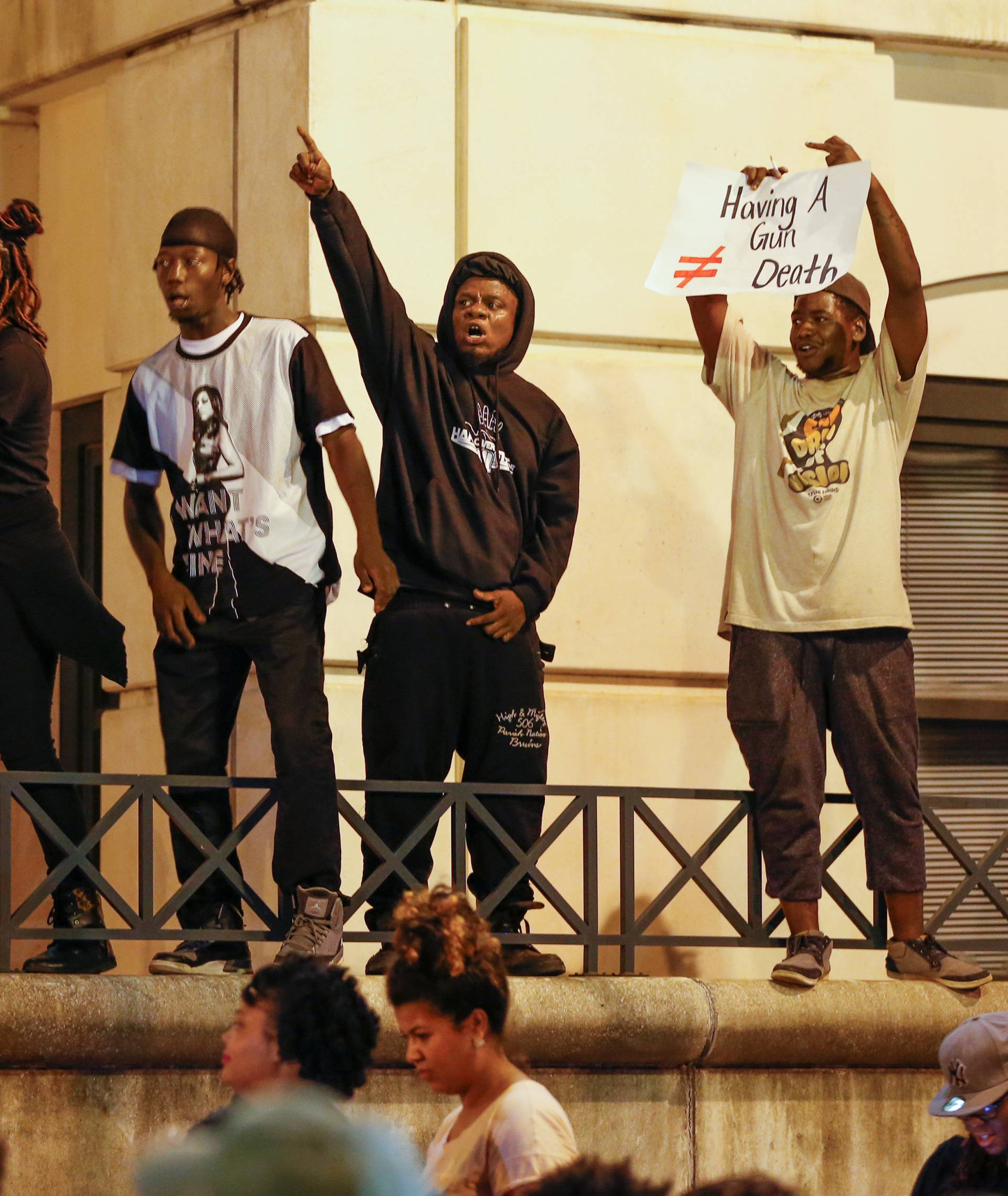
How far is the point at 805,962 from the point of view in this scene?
648cm

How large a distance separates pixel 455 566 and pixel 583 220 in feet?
6.66

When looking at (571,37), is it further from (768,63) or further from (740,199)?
(740,199)

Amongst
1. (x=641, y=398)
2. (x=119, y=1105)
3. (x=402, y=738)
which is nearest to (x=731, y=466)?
(x=641, y=398)

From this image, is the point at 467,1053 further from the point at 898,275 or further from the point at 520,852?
the point at 898,275

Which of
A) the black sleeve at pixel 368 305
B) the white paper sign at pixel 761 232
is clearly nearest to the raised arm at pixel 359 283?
the black sleeve at pixel 368 305

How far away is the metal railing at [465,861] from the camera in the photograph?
5.95 metres

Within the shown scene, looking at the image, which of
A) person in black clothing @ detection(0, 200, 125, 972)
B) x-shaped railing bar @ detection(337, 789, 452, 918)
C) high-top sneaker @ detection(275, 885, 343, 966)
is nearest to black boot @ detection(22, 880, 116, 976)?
person in black clothing @ detection(0, 200, 125, 972)

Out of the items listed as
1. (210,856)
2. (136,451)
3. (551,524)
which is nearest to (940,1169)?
(210,856)

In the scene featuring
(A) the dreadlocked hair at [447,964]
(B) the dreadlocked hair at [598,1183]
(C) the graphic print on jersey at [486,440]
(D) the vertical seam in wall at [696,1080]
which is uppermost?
(C) the graphic print on jersey at [486,440]

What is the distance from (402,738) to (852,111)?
3290 millimetres

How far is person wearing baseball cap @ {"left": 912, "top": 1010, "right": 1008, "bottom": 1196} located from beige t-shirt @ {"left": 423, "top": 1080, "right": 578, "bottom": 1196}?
4.47 feet

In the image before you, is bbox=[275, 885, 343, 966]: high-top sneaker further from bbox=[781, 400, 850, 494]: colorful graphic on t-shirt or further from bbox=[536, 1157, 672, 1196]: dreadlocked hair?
bbox=[536, 1157, 672, 1196]: dreadlocked hair

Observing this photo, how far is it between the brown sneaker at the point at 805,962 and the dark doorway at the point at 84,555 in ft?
10.2

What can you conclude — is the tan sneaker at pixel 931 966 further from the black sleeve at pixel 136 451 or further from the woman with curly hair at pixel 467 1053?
the woman with curly hair at pixel 467 1053
